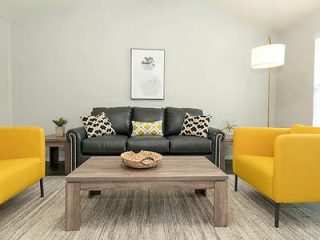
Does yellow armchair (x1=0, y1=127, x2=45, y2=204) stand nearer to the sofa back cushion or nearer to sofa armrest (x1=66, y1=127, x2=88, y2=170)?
sofa armrest (x1=66, y1=127, x2=88, y2=170)

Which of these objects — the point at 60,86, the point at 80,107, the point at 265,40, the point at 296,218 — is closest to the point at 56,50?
the point at 60,86

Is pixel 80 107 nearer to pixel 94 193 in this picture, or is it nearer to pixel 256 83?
pixel 94 193

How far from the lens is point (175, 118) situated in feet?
12.9

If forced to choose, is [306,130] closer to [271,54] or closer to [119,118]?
[271,54]

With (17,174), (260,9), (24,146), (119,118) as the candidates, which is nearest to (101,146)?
(119,118)

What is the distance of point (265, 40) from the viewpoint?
4.41 m

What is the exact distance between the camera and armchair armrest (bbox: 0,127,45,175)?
8.16 feet

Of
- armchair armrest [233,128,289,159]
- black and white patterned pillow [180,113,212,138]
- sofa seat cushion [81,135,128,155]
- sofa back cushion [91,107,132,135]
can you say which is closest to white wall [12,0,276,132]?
sofa back cushion [91,107,132,135]

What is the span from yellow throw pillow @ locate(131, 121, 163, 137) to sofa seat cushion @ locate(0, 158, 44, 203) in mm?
1487

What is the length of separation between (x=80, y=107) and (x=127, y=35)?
1.45 m

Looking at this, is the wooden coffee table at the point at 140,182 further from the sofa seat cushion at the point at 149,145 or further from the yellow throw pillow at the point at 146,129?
the yellow throw pillow at the point at 146,129

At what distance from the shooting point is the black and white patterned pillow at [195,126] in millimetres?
3619

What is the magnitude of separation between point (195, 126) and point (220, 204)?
185 centimetres

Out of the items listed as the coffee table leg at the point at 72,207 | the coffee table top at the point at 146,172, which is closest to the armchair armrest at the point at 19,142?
the coffee table top at the point at 146,172
